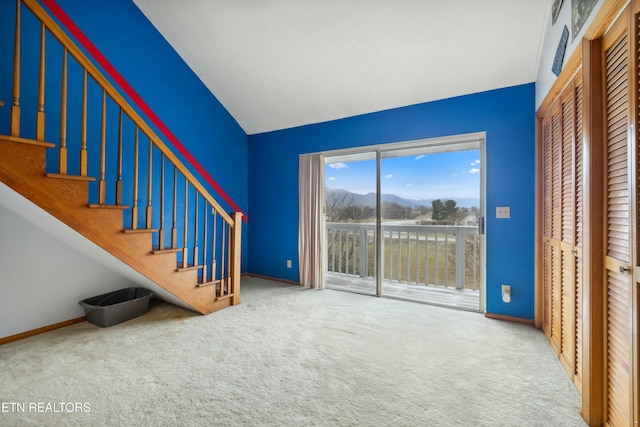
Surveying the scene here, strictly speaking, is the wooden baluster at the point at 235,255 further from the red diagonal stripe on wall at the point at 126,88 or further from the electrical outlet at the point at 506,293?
the electrical outlet at the point at 506,293

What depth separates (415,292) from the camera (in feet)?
12.2

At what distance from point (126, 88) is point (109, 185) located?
1.10m

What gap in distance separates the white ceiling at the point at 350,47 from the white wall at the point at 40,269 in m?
2.45

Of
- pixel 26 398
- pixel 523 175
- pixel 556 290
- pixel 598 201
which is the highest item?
pixel 523 175

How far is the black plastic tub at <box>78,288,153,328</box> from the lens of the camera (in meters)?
2.52

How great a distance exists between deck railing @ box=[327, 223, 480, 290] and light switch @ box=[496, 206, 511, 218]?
105 cm

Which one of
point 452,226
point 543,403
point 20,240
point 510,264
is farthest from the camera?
point 452,226

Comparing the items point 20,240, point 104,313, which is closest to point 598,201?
point 104,313

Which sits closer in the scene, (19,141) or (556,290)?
(19,141)

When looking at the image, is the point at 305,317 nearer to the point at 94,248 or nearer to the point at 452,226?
the point at 94,248

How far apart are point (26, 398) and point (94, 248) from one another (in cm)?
102

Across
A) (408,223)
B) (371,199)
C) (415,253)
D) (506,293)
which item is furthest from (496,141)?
(371,199)

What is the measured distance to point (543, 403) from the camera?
5.07 feet

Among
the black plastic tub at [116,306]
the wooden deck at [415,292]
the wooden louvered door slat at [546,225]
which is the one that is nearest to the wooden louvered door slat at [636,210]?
the wooden louvered door slat at [546,225]
